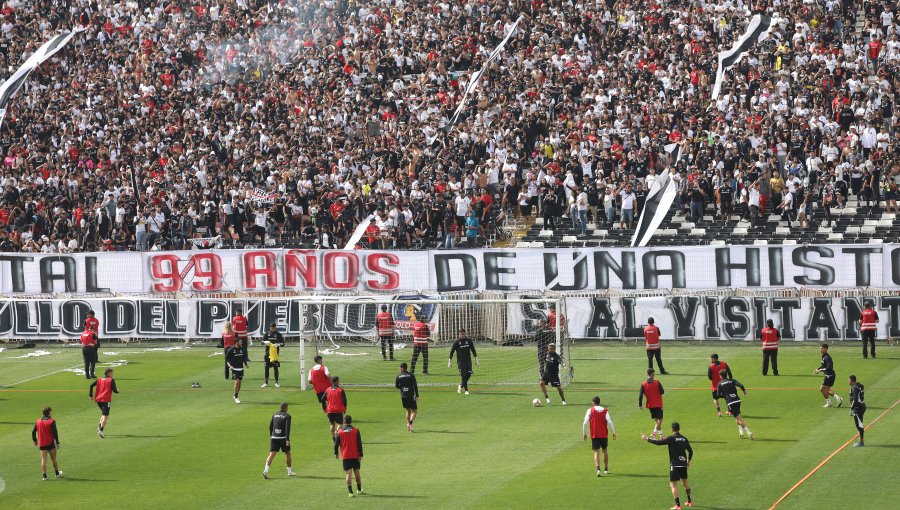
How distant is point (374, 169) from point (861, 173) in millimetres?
18280

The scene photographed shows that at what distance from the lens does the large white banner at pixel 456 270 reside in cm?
4412

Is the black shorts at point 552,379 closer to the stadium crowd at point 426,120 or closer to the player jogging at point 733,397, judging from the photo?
the player jogging at point 733,397

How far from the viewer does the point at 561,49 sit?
5584cm

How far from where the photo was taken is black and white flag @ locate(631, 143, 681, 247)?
150 ft

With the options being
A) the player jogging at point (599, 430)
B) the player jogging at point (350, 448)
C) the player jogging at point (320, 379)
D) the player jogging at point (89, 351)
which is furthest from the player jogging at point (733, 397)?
the player jogging at point (89, 351)

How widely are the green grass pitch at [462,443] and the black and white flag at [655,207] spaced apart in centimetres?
519

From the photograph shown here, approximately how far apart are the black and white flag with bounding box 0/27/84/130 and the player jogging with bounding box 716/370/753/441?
36.1 meters

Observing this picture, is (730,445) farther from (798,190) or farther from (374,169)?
(374,169)

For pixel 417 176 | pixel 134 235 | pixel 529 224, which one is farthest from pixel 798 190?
pixel 134 235

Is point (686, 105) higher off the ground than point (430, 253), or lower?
higher

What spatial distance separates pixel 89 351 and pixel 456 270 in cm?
1297

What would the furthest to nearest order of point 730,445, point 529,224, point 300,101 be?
point 300,101 → point 529,224 → point 730,445

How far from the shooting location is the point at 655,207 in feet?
152

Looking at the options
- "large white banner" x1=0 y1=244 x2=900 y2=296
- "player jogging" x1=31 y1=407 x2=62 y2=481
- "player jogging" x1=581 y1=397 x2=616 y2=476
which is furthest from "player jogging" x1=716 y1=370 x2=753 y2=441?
"large white banner" x1=0 y1=244 x2=900 y2=296
